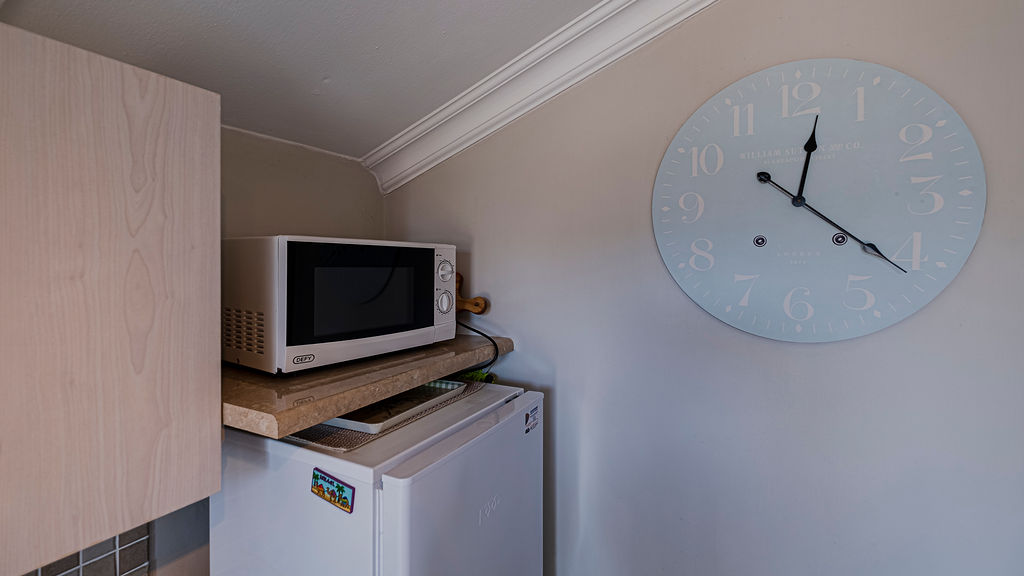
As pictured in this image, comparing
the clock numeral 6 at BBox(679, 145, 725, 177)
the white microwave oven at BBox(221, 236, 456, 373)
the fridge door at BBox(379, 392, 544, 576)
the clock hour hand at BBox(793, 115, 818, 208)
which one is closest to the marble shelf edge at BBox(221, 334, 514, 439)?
the white microwave oven at BBox(221, 236, 456, 373)

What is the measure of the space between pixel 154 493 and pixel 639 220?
3.56 ft

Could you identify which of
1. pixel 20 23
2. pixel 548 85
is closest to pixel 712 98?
pixel 548 85

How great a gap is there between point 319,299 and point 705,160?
93cm

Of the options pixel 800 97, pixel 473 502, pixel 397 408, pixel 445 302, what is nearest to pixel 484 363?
pixel 445 302

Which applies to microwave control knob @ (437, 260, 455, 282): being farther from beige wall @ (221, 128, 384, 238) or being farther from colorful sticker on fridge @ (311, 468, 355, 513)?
colorful sticker on fridge @ (311, 468, 355, 513)

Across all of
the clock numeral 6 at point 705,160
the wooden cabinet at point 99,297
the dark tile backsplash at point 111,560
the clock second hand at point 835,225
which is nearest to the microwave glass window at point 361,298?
the wooden cabinet at point 99,297

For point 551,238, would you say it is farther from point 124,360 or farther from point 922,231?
point 124,360

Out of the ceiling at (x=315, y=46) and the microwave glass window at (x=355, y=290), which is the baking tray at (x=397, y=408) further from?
the ceiling at (x=315, y=46)

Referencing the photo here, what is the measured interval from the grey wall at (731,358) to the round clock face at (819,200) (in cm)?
4

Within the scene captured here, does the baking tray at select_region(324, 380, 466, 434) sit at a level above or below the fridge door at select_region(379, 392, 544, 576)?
above

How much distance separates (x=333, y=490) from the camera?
2.33 ft

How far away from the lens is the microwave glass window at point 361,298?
0.87 meters

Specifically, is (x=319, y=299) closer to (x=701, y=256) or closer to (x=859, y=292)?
(x=701, y=256)

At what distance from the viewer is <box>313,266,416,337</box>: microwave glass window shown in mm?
871
